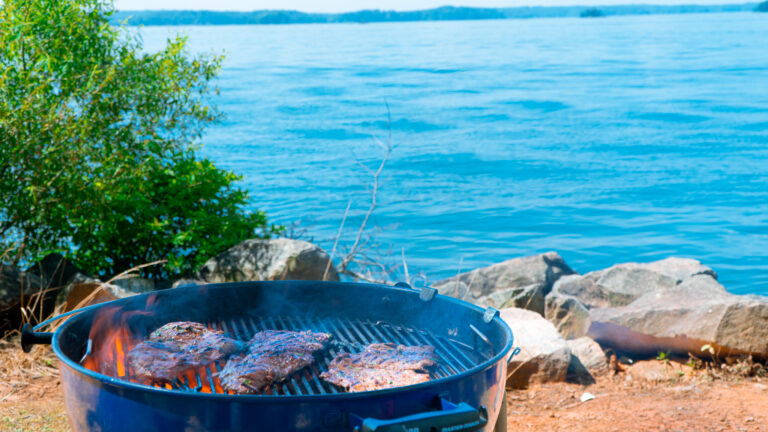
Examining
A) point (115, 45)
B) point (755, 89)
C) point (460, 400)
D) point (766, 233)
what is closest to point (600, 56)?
point (755, 89)

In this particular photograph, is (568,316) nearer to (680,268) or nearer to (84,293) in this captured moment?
(680,268)

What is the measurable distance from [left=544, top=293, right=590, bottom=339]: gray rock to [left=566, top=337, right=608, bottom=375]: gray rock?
2.01 ft

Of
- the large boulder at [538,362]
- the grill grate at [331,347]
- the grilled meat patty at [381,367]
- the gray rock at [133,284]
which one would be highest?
the grilled meat patty at [381,367]

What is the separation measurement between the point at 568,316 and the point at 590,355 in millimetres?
931

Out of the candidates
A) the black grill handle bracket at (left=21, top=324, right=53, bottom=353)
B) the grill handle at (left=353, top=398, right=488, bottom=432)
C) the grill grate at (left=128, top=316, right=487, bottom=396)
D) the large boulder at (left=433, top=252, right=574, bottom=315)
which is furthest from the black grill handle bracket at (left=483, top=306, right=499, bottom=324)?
the large boulder at (left=433, top=252, right=574, bottom=315)

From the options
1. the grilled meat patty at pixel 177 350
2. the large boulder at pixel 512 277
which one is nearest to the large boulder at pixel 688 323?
the large boulder at pixel 512 277

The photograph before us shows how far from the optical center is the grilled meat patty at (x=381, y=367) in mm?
2598

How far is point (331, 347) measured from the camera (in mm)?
3117

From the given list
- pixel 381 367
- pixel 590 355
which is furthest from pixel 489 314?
pixel 590 355

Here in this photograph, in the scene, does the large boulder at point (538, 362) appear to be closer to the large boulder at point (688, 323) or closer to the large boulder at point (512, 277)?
the large boulder at point (688, 323)

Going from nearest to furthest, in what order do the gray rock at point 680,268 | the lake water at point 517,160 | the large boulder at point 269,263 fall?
the large boulder at point 269,263
the gray rock at point 680,268
the lake water at point 517,160

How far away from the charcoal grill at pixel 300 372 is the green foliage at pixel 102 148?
2.46 m

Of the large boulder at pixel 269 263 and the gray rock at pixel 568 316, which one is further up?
the large boulder at pixel 269 263

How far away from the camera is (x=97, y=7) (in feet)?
19.5
